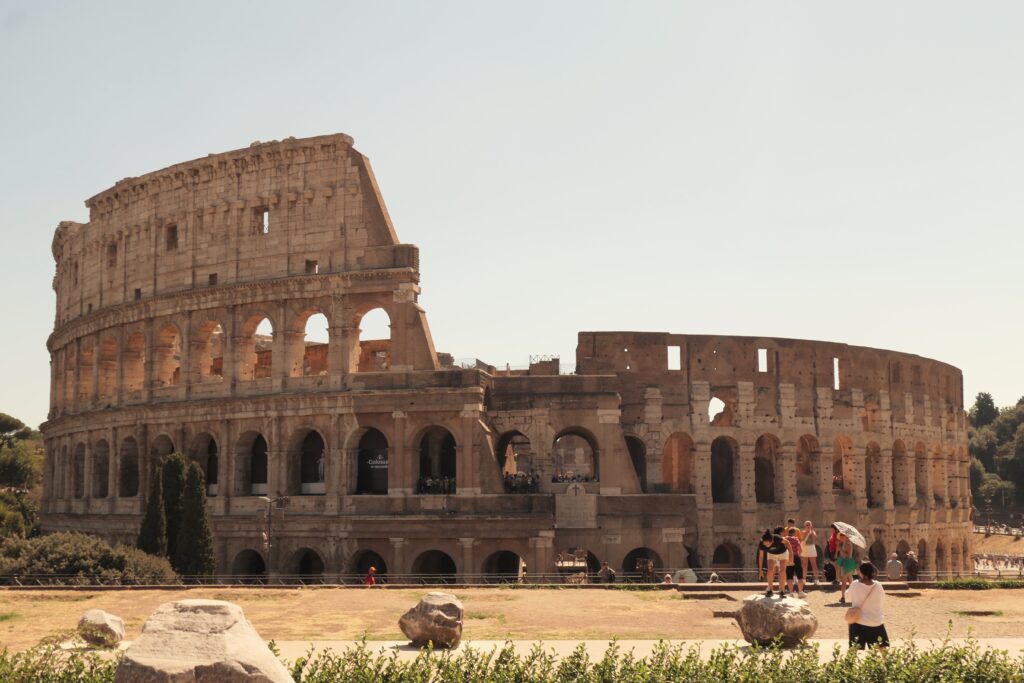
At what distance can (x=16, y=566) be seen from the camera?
26625 mm

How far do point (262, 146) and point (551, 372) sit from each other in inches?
542

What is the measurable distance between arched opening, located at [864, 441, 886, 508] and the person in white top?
31.6 metres

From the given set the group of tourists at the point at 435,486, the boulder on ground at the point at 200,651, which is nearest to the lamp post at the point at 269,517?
the group of tourists at the point at 435,486

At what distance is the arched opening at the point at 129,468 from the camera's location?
1596 inches

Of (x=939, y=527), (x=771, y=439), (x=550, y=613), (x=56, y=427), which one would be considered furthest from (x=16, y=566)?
(x=939, y=527)

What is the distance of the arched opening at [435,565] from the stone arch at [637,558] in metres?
5.92

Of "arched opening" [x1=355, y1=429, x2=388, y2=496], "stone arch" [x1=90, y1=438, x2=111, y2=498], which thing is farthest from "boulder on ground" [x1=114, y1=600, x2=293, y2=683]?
"stone arch" [x1=90, y1=438, x2=111, y2=498]

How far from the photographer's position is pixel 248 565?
36875mm

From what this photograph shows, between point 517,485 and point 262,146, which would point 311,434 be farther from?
point 262,146

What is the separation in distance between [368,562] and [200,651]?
86.2 feet

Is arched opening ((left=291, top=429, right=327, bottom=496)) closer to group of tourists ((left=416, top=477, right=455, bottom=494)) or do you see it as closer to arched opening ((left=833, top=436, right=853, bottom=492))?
group of tourists ((left=416, top=477, right=455, bottom=494))

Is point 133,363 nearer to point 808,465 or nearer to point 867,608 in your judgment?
point 808,465

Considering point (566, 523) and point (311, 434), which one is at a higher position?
point (311, 434)

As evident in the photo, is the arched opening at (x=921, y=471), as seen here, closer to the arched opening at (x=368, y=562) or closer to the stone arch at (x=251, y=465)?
the arched opening at (x=368, y=562)
